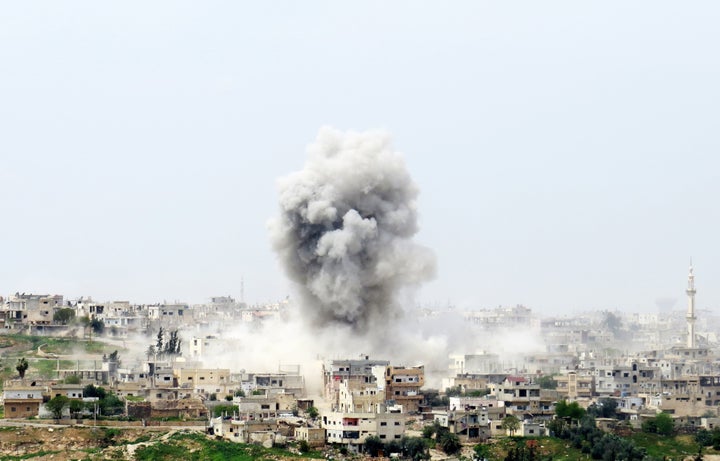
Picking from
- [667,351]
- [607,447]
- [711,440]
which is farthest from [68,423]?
[667,351]

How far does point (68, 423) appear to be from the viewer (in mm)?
48250

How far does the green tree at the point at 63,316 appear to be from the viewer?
244 feet

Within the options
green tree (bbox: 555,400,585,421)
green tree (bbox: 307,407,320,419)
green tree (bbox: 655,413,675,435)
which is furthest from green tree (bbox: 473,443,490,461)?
green tree (bbox: 655,413,675,435)

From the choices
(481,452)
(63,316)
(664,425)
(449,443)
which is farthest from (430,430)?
(63,316)

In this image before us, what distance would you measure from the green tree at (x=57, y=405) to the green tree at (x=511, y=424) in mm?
14029

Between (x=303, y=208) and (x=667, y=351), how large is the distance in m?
26.1

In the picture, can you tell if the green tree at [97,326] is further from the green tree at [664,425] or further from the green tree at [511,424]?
the green tree at [664,425]

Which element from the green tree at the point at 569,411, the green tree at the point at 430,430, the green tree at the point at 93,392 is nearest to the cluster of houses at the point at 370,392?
the green tree at the point at 93,392

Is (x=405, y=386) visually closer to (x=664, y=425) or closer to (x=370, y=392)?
(x=370, y=392)

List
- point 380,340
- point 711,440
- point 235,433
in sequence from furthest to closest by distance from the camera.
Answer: point 380,340, point 711,440, point 235,433

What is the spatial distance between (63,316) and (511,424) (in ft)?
102

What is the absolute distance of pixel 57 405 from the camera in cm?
4906

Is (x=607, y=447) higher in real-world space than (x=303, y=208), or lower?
lower

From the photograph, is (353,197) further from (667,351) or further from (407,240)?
(667,351)
